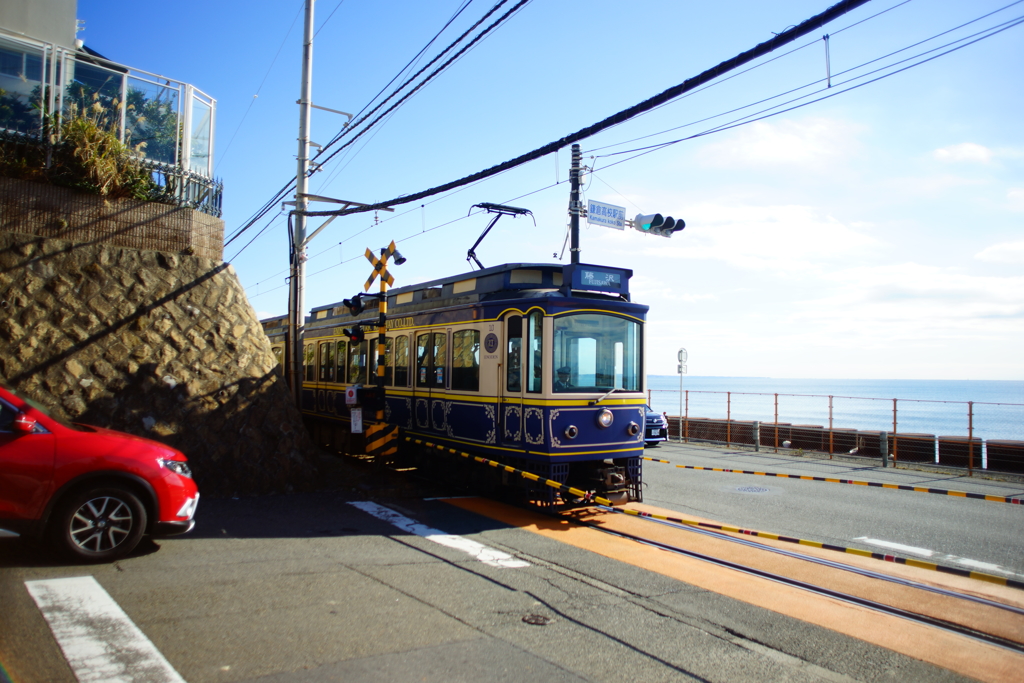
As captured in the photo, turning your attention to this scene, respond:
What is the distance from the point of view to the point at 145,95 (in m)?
13.9

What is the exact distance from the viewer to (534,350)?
9438mm

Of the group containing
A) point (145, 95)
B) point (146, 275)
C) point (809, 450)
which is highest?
point (145, 95)

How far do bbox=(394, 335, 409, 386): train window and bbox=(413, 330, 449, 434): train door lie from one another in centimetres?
43

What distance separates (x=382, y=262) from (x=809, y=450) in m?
14.9

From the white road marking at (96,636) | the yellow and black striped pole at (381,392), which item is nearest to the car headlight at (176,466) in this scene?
the white road marking at (96,636)

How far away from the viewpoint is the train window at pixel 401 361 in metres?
12.6

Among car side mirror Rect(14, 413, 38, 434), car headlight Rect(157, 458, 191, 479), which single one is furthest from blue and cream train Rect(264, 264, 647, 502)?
car side mirror Rect(14, 413, 38, 434)

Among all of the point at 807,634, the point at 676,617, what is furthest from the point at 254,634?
Answer: the point at 807,634

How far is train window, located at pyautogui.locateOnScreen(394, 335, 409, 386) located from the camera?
1257 cm

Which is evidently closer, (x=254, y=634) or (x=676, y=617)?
(x=254, y=634)

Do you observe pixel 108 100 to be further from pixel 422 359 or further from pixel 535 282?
pixel 535 282

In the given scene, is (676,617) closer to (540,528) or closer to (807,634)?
(807,634)

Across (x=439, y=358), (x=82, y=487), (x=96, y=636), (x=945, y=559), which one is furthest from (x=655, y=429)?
(x=96, y=636)

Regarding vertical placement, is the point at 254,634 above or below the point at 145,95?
below
